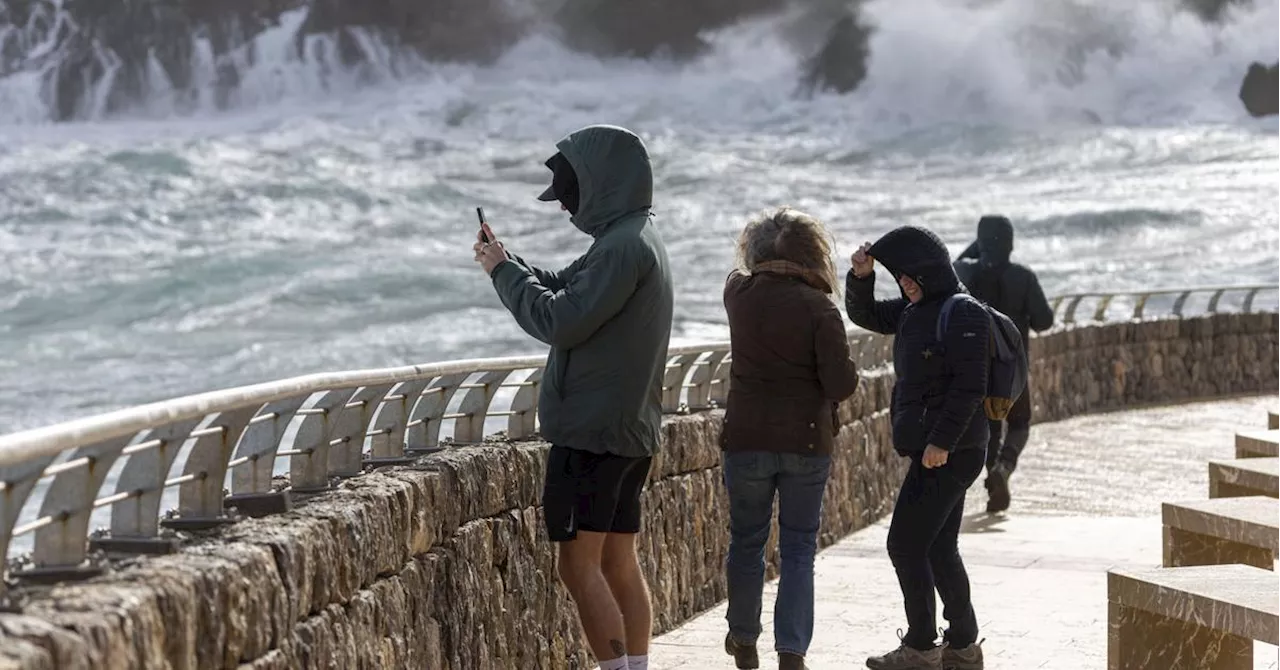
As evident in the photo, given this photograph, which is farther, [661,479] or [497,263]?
[661,479]

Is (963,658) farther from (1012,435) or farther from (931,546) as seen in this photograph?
(1012,435)

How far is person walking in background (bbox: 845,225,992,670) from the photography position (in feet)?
22.4

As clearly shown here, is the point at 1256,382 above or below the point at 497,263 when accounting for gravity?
below

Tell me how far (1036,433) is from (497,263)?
1391 centimetres

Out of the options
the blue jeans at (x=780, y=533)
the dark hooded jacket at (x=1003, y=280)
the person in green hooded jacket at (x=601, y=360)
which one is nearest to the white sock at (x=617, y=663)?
the person in green hooded jacket at (x=601, y=360)

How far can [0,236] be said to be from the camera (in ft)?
616

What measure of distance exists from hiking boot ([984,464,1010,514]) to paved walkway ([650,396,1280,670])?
0.11 m

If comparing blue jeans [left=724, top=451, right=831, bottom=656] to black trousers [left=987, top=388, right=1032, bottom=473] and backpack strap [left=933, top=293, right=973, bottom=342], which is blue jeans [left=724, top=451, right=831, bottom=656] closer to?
backpack strap [left=933, top=293, right=973, bottom=342]

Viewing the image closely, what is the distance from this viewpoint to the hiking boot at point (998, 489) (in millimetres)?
12789

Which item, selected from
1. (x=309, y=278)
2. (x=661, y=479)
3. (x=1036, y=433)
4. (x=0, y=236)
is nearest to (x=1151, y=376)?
(x=1036, y=433)

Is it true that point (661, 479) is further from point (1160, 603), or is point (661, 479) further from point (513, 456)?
point (1160, 603)

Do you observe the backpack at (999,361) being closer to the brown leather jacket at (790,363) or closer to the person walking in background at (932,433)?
the person walking in background at (932,433)

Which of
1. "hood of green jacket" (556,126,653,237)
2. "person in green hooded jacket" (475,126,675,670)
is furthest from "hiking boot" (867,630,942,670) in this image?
"hood of green jacket" (556,126,653,237)

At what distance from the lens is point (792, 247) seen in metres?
6.73
